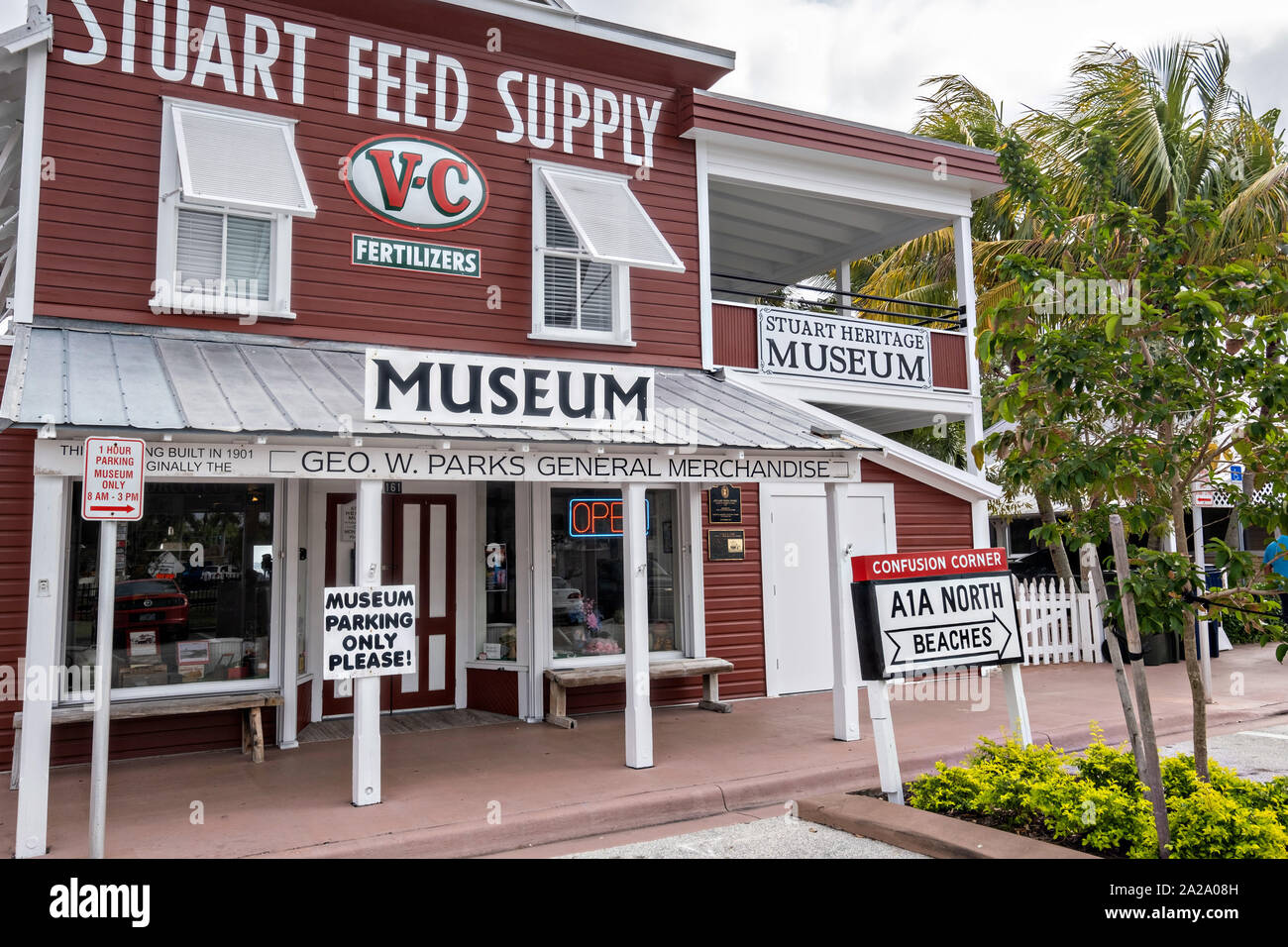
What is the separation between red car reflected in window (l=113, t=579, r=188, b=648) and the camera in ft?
26.9

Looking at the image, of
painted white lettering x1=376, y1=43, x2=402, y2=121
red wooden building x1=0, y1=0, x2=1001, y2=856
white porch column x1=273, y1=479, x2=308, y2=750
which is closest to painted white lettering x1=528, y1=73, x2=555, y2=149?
red wooden building x1=0, y1=0, x2=1001, y2=856

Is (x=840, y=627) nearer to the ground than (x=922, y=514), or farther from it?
nearer to the ground

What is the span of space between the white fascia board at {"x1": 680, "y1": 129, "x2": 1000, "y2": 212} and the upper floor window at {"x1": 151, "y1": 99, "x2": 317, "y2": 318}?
15.4 ft

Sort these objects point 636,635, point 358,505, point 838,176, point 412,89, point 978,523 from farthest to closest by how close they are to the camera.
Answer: point 978,523
point 838,176
point 412,89
point 636,635
point 358,505

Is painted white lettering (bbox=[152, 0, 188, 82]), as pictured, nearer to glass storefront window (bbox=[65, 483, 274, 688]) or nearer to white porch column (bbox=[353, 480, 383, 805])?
glass storefront window (bbox=[65, 483, 274, 688])

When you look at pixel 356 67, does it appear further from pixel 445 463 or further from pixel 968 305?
pixel 968 305

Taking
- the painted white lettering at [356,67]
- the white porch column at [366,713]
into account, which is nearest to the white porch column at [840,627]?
the white porch column at [366,713]

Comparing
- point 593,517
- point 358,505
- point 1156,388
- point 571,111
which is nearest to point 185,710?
point 358,505

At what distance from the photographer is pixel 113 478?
5434 mm

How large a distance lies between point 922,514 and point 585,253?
564 centimetres

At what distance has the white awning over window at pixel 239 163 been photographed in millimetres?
8000

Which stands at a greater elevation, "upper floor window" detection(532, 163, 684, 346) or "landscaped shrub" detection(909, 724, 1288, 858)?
"upper floor window" detection(532, 163, 684, 346)
